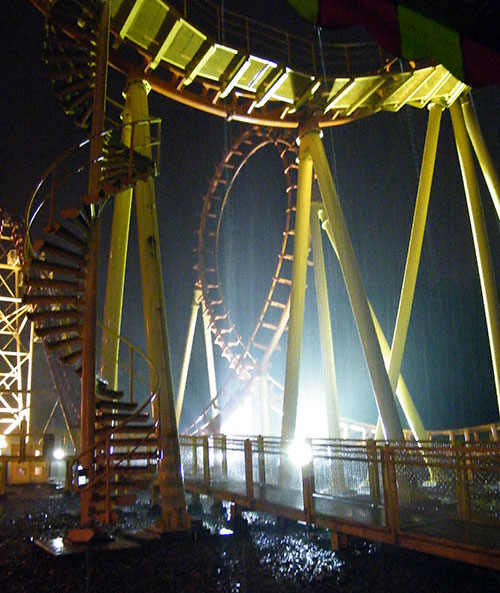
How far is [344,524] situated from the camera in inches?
283

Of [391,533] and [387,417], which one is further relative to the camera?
[387,417]

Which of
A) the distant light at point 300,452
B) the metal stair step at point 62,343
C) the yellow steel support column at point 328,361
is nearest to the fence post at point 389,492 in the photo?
the distant light at point 300,452

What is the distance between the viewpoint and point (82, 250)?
8727 millimetres

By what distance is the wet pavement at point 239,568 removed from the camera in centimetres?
597

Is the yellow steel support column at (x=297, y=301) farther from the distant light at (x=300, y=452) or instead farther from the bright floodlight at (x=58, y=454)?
the bright floodlight at (x=58, y=454)

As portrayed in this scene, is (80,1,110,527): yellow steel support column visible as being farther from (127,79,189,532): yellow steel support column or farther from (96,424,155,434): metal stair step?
(127,79,189,532): yellow steel support column

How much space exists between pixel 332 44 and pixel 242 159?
902cm

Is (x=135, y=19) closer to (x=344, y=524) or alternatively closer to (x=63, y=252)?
(x=63, y=252)

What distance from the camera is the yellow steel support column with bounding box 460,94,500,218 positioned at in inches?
458

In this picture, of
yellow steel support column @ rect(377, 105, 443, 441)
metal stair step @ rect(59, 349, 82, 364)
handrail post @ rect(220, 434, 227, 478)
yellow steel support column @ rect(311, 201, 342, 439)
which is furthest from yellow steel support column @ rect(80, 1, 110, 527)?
yellow steel support column @ rect(377, 105, 443, 441)

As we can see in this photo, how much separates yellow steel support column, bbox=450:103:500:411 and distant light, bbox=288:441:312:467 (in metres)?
3.95

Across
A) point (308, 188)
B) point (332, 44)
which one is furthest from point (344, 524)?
point (332, 44)

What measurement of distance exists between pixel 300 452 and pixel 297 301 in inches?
171

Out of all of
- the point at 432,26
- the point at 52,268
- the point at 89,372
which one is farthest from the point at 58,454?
the point at 432,26
